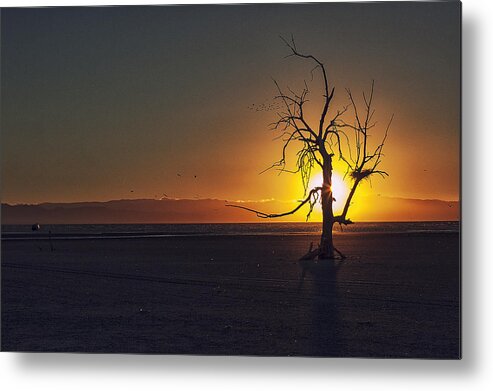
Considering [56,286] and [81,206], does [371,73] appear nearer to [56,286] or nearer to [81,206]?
[81,206]

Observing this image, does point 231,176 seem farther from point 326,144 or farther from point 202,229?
point 326,144

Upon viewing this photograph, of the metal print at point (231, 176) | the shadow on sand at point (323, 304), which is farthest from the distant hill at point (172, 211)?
the shadow on sand at point (323, 304)

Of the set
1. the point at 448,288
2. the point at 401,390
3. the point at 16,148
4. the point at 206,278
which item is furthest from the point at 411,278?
the point at 16,148

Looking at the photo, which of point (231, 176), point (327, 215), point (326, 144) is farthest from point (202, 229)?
point (326, 144)

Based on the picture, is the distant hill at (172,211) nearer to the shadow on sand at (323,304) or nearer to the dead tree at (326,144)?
the dead tree at (326,144)

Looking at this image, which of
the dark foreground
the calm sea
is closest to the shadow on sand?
the dark foreground

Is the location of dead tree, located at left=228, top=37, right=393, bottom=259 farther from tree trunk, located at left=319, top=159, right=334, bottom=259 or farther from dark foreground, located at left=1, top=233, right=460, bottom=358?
dark foreground, located at left=1, top=233, right=460, bottom=358
